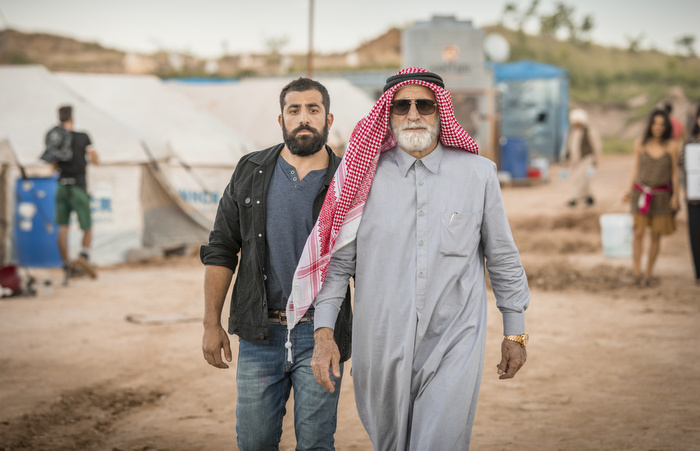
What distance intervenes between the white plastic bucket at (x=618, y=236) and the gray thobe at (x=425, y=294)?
8.49m

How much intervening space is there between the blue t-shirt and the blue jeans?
0.47 ft

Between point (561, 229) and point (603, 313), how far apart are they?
667cm

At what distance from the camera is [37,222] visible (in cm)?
1084

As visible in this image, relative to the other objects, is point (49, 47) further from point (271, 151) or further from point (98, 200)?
point (271, 151)

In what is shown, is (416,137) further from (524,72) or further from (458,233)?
(524,72)

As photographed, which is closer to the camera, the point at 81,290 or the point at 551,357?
the point at 551,357

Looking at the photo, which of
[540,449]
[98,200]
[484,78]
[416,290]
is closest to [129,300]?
[98,200]

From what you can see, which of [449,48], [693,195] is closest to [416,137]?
[693,195]

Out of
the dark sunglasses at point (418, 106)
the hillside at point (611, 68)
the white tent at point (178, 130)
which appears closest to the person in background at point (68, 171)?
the white tent at point (178, 130)

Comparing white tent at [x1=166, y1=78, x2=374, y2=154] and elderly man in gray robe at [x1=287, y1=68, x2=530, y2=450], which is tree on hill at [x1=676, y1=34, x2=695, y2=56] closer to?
white tent at [x1=166, y1=78, x2=374, y2=154]

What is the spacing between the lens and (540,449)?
13.1 feet

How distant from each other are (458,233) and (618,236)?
8.72 meters

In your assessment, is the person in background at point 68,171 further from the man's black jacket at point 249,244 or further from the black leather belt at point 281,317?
the black leather belt at point 281,317

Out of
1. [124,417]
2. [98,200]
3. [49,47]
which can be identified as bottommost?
[124,417]
